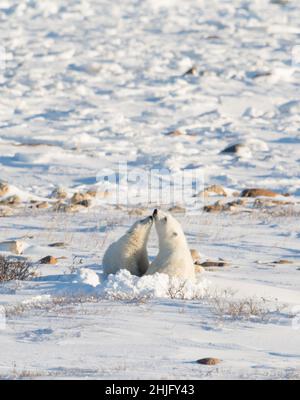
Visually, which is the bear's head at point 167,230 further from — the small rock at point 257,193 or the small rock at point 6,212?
the small rock at point 257,193

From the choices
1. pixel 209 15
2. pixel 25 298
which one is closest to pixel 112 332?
pixel 25 298

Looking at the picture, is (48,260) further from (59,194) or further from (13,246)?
(59,194)

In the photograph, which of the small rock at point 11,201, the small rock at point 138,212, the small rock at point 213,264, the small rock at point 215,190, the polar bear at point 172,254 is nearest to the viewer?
the polar bear at point 172,254

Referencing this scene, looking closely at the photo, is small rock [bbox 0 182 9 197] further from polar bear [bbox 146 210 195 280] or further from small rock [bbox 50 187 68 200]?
polar bear [bbox 146 210 195 280]

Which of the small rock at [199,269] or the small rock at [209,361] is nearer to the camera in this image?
the small rock at [209,361]

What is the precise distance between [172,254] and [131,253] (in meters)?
0.58

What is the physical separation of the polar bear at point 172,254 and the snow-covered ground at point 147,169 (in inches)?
9.2

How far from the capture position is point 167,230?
7730 millimetres

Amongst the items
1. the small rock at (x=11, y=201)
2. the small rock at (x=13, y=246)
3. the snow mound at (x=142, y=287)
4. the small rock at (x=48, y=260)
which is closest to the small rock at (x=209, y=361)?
the snow mound at (x=142, y=287)

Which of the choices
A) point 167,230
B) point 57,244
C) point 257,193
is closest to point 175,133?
point 257,193

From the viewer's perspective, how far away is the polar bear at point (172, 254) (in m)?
7.50

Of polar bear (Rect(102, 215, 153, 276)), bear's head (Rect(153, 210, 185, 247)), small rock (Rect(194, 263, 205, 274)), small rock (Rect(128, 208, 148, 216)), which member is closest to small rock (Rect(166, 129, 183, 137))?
small rock (Rect(128, 208, 148, 216))

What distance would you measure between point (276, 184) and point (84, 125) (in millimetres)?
7544

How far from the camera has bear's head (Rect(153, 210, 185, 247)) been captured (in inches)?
303
